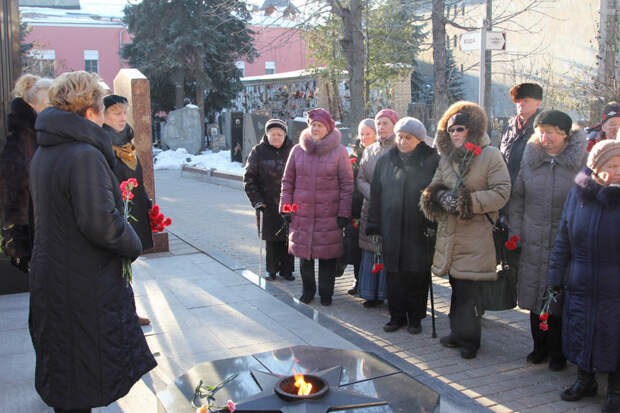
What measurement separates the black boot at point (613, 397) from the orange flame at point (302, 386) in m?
2.01

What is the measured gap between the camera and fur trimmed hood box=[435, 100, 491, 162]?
14.7 ft

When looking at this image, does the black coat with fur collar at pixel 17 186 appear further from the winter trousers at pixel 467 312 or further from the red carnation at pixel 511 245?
the red carnation at pixel 511 245

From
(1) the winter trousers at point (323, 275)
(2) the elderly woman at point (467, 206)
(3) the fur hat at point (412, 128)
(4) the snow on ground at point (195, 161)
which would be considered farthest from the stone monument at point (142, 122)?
(4) the snow on ground at point (195, 161)

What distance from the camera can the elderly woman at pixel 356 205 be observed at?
5879 mm

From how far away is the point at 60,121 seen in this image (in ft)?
9.34

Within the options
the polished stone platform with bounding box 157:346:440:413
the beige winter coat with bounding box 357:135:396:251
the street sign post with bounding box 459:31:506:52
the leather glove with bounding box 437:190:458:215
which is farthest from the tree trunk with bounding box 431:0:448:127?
the polished stone platform with bounding box 157:346:440:413

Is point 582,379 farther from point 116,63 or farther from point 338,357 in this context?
point 116,63

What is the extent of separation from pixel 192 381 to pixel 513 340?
3.05 metres

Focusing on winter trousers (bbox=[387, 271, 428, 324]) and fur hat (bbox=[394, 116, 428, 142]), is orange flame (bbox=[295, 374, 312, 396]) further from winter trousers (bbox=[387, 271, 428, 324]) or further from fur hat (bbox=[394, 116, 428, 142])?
fur hat (bbox=[394, 116, 428, 142])

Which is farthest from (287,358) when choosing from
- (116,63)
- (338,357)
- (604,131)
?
(116,63)


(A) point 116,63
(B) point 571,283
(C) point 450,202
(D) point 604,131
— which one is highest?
(A) point 116,63

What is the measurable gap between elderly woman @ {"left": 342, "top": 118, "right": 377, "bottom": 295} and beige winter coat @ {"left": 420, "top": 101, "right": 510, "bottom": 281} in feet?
4.30

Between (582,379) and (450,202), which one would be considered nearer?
(582,379)

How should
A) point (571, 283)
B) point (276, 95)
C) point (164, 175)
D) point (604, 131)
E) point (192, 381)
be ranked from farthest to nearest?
point (276, 95)
point (164, 175)
point (604, 131)
point (571, 283)
point (192, 381)
